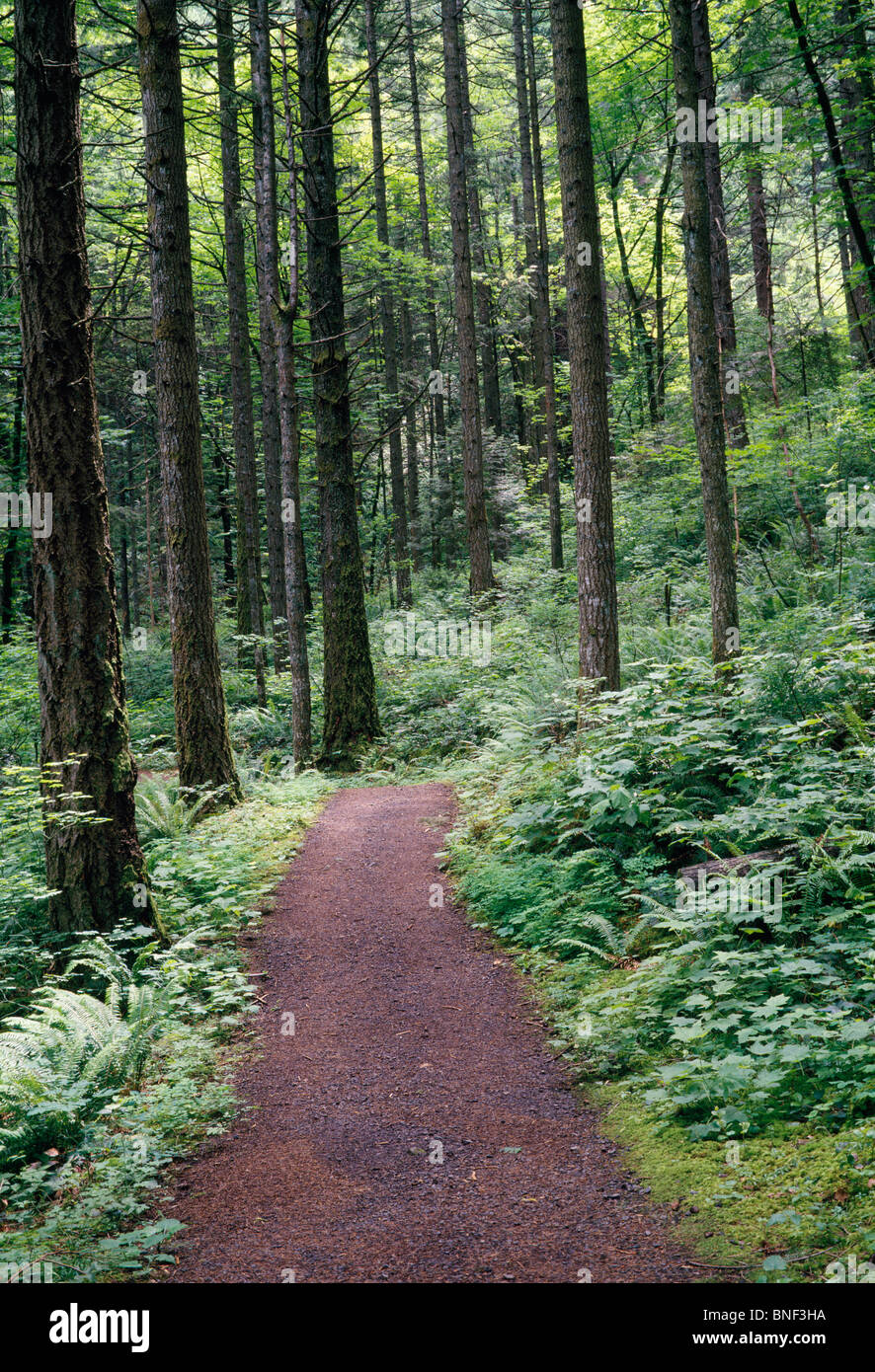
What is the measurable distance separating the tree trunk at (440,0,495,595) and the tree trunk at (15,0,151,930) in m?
11.7

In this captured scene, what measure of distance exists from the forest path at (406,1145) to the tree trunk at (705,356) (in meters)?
4.26

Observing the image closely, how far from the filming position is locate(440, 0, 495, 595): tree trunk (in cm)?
1686

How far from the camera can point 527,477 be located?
28578 millimetres

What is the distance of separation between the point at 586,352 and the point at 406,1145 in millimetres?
7036

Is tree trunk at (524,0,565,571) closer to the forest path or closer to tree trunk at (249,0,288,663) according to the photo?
tree trunk at (249,0,288,663)

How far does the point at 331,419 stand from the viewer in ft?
43.9

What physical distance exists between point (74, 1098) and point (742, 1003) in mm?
3386

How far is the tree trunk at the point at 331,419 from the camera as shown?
12664 millimetres

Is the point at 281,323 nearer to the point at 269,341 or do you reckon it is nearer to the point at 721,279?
the point at 269,341

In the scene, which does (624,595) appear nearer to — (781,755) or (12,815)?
(781,755)

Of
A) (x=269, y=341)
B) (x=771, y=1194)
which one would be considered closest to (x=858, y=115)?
(x=269, y=341)

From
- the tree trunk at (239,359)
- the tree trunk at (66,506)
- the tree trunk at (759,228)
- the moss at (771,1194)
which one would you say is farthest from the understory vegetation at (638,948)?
the tree trunk at (239,359)

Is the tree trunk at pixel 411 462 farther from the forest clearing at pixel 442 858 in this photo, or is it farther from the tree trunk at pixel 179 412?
the tree trunk at pixel 179 412
